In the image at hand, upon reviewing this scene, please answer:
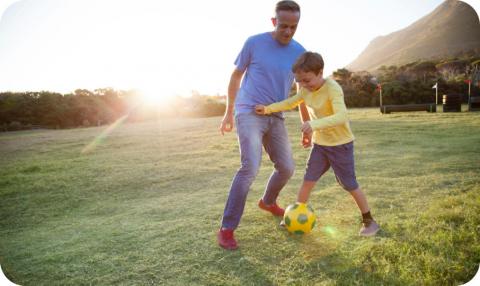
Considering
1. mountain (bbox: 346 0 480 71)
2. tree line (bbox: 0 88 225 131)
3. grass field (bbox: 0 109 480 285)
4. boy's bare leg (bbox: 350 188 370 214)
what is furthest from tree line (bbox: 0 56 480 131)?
boy's bare leg (bbox: 350 188 370 214)

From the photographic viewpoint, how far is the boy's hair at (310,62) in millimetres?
3328

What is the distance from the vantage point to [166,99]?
30.0 meters

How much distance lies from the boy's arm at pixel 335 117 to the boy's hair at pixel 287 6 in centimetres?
93

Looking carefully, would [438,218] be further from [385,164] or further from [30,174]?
[30,174]

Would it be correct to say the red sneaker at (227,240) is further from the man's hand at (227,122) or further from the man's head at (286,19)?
the man's head at (286,19)

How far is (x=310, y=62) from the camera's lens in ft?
10.9

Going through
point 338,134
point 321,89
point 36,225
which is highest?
point 321,89

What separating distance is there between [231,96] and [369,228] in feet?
6.51

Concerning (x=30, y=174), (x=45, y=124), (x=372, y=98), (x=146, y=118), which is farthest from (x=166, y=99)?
(x=30, y=174)

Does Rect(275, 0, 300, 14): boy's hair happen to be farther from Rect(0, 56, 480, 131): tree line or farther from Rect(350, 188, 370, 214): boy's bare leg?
Rect(0, 56, 480, 131): tree line

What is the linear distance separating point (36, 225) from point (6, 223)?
51cm

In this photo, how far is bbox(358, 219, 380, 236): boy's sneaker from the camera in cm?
344

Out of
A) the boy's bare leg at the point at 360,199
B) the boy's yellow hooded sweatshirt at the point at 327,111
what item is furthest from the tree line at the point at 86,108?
the boy's bare leg at the point at 360,199

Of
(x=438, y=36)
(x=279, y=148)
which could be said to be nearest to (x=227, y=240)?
(x=279, y=148)
